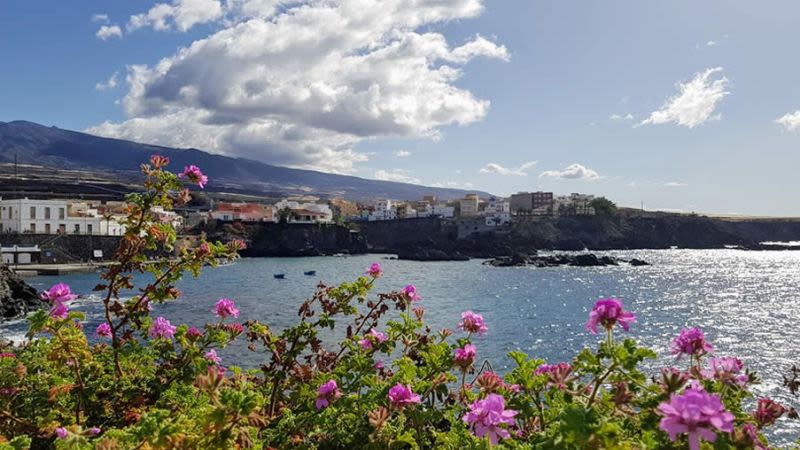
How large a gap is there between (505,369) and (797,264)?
82.4 m

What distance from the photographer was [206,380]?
6.20 feet

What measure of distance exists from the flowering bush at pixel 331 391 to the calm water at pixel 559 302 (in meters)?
13.4

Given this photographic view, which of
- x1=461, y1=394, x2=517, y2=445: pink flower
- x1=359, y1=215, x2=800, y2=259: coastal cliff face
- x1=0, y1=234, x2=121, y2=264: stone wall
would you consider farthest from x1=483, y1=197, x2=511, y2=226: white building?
x1=461, y1=394, x2=517, y2=445: pink flower

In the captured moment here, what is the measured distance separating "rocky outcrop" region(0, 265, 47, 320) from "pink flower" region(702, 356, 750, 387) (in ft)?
102

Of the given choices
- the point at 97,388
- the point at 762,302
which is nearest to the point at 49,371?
the point at 97,388

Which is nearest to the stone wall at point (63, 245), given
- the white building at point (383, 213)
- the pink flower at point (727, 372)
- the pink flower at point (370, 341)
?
the pink flower at point (370, 341)

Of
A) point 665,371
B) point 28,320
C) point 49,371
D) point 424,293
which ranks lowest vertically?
point 424,293

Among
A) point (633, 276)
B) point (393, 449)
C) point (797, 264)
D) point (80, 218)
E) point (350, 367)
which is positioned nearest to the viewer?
point (393, 449)

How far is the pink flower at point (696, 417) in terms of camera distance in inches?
60.0

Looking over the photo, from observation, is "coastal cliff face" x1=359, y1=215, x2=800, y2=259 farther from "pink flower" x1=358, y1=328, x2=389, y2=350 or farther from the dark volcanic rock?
"pink flower" x1=358, y1=328, x2=389, y2=350

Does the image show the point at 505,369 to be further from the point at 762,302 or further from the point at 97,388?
the point at 762,302

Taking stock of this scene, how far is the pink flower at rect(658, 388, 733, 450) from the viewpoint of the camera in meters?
1.52

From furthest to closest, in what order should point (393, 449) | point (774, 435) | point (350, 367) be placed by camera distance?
point (774, 435)
point (350, 367)
point (393, 449)

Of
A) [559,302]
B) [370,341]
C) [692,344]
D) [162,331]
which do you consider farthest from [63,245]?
[692,344]
